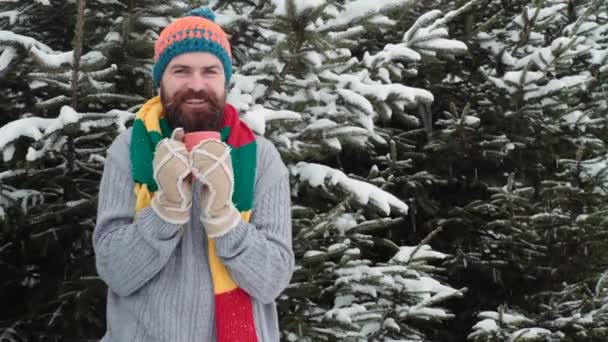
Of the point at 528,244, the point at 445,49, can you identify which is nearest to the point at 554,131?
the point at 528,244

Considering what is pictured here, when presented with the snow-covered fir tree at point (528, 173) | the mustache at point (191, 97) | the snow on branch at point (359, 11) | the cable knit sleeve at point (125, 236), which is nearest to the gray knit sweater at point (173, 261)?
the cable knit sleeve at point (125, 236)

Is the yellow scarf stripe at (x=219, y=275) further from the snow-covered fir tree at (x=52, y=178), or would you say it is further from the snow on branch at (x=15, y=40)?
the snow on branch at (x=15, y=40)

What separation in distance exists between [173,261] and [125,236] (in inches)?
7.6

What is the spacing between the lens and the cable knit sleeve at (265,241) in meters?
2.09

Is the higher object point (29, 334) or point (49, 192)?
point (49, 192)

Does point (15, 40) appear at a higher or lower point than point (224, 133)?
higher

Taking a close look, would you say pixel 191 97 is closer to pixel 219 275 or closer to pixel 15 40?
pixel 219 275

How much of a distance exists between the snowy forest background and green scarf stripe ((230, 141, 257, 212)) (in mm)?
861

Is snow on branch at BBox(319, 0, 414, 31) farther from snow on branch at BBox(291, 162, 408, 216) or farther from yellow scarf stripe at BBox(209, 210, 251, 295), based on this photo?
yellow scarf stripe at BBox(209, 210, 251, 295)

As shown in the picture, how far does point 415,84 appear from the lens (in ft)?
17.6

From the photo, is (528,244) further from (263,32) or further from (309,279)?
(263,32)

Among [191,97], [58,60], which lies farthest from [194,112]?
[58,60]

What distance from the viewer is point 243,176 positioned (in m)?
2.23

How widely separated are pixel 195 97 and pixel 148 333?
2.70 feet
